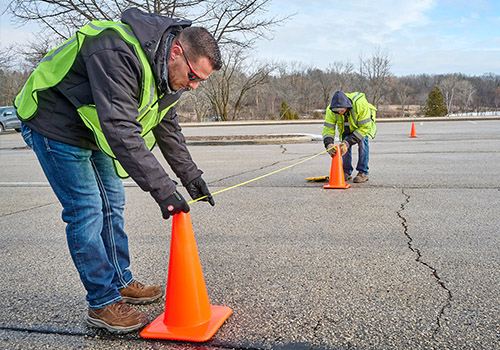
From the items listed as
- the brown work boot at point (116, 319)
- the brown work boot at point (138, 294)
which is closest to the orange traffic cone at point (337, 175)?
the brown work boot at point (138, 294)

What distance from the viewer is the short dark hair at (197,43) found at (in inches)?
96.0

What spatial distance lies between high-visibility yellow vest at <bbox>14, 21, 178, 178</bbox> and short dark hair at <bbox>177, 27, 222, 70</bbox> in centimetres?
23

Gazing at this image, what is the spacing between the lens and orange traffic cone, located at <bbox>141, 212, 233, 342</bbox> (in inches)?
106

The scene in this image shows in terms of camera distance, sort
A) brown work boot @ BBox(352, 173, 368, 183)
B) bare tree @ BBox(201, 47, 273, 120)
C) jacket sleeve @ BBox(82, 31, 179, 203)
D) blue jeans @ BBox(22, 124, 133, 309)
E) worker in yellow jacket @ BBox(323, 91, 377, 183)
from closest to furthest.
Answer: jacket sleeve @ BBox(82, 31, 179, 203) < blue jeans @ BBox(22, 124, 133, 309) < worker in yellow jacket @ BBox(323, 91, 377, 183) < brown work boot @ BBox(352, 173, 368, 183) < bare tree @ BBox(201, 47, 273, 120)

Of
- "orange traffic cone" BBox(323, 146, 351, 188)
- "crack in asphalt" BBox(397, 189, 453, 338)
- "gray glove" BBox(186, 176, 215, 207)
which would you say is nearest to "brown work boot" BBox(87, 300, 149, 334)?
"gray glove" BBox(186, 176, 215, 207)

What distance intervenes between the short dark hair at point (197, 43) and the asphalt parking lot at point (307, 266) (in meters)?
1.58

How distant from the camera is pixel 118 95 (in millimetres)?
2299

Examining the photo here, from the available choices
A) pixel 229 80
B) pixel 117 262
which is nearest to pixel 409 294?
pixel 117 262

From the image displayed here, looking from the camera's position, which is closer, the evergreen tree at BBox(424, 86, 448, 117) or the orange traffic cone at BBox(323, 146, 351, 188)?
the orange traffic cone at BBox(323, 146, 351, 188)

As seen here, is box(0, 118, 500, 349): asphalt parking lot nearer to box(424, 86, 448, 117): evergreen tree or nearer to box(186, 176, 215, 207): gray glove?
box(186, 176, 215, 207): gray glove

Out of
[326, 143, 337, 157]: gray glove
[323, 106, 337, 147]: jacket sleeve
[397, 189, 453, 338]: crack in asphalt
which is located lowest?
[397, 189, 453, 338]: crack in asphalt

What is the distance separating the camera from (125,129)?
92.0 inches

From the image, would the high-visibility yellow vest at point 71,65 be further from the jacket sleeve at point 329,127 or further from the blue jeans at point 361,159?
the blue jeans at point 361,159

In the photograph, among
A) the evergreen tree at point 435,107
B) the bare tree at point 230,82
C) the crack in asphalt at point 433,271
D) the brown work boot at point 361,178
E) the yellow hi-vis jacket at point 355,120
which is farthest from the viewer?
the evergreen tree at point 435,107
